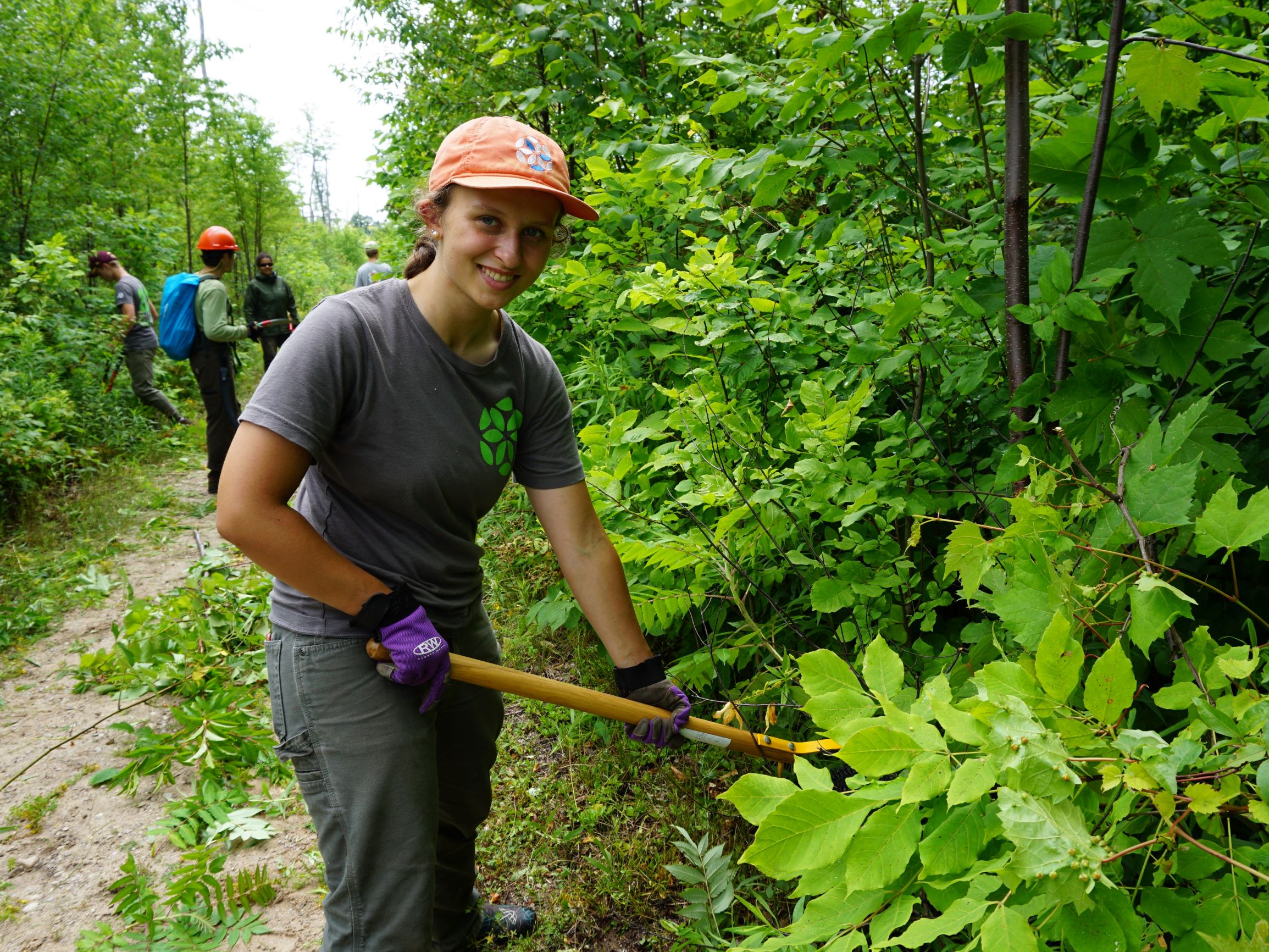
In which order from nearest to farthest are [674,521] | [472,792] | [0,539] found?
[472,792] → [674,521] → [0,539]

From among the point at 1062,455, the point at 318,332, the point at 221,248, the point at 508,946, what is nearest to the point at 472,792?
the point at 508,946

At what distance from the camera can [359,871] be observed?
1.95m

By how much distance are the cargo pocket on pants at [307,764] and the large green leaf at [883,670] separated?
144 centimetres

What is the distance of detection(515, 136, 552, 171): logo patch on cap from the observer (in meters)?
2.01

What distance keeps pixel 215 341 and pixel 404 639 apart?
6.59 meters

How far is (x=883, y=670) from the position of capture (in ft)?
3.84

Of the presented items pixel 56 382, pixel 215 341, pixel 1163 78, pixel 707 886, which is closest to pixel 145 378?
pixel 56 382

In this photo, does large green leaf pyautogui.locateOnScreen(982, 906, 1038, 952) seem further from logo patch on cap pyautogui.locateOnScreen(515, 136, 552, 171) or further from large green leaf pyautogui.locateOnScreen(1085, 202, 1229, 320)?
logo patch on cap pyautogui.locateOnScreen(515, 136, 552, 171)

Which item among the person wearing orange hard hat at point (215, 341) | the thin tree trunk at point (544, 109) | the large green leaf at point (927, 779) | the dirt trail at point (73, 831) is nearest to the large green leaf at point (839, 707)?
the large green leaf at point (927, 779)

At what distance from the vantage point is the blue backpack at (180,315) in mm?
7352

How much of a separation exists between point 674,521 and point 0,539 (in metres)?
6.41

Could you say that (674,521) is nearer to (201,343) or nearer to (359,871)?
(359,871)

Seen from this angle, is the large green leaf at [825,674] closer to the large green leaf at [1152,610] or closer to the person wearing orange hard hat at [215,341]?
the large green leaf at [1152,610]

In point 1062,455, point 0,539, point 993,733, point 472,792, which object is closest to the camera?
point 993,733
